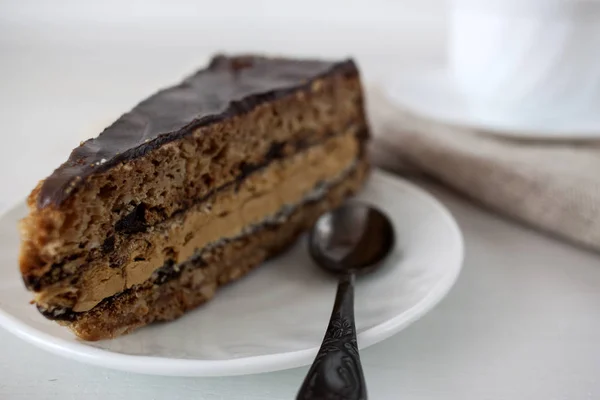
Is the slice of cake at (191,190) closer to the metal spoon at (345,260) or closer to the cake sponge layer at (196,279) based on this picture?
the cake sponge layer at (196,279)

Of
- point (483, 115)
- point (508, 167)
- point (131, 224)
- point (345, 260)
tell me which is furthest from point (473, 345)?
point (483, 115)

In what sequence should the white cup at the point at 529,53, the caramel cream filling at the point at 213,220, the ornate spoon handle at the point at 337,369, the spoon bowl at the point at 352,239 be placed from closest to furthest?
the ornate spoon handle at the point at 337,369 → the caramel cream filling at the point at 213,220 → the spoon bowl at the point at 352,239 → the white cup at the point at 529,53

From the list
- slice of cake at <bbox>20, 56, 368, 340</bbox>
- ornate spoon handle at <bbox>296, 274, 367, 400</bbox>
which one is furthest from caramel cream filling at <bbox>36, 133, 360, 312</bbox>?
ornate spoon handle at <bbox>296, 274, 367, 400</bbox>

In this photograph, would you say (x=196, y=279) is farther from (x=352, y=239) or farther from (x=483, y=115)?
(x=483, y=115)

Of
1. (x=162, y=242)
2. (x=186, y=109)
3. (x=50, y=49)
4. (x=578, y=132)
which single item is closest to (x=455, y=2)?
(x=578, y=132)

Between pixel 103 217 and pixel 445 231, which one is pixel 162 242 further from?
pixel 445 231

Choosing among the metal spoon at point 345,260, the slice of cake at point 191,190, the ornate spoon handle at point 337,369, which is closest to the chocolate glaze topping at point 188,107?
the slice of cake at point 191,190

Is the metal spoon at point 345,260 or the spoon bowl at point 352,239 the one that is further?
the spoon bowl at point 352,239
